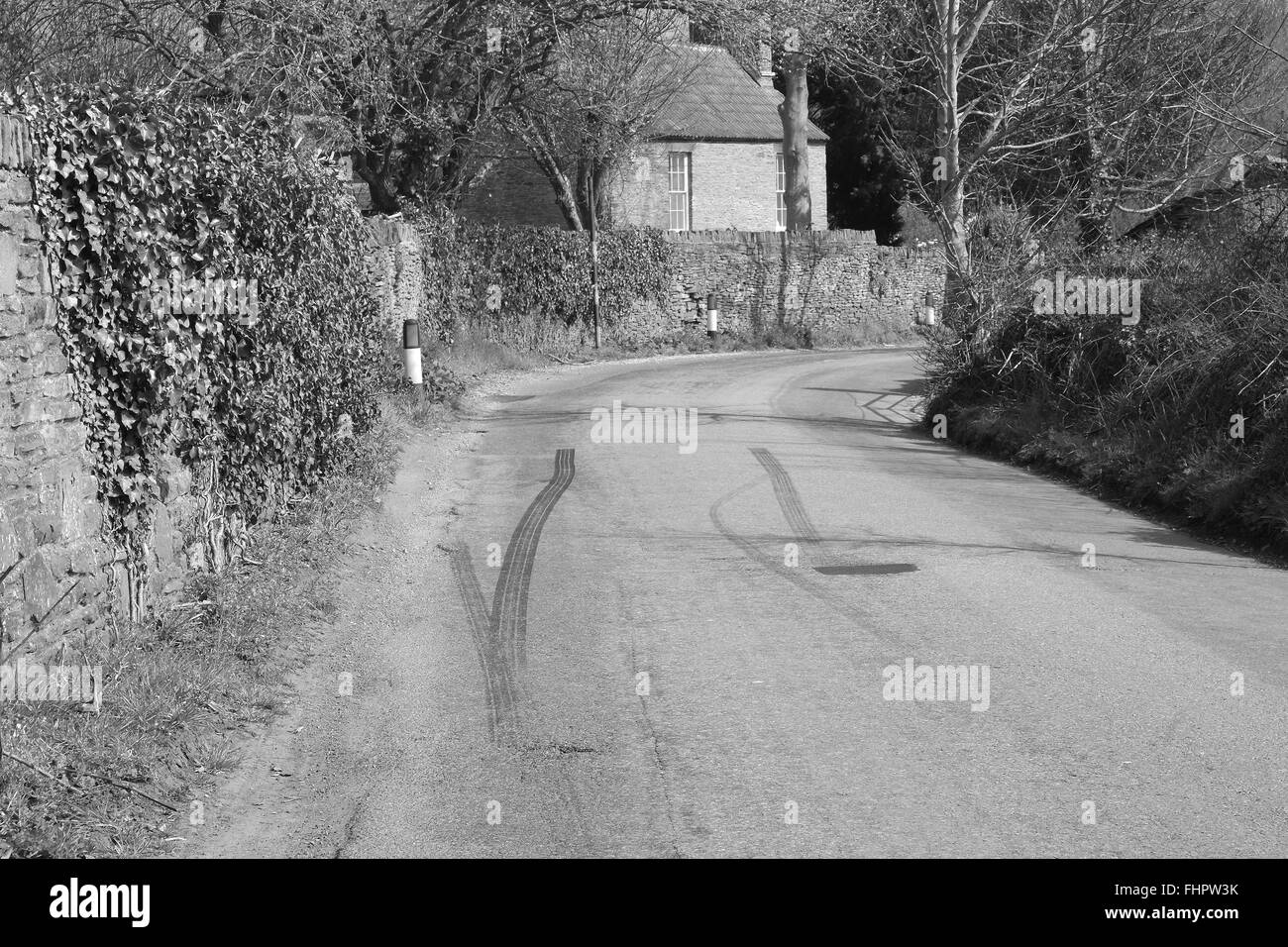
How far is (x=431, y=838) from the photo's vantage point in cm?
502

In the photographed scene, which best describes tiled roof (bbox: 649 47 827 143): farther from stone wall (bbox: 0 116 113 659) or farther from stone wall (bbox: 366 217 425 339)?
stone wall (bbox: 0 116 113 659)

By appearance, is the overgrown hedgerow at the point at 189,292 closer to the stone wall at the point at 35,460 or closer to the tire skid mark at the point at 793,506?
the stone wall at the point at 35,460

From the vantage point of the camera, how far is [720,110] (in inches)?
1618

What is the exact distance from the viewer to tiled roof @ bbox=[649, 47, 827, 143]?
3897 cm

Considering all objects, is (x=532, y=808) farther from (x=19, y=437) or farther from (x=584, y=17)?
(x=584, y=17)

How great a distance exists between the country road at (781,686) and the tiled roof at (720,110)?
2808 centimetres

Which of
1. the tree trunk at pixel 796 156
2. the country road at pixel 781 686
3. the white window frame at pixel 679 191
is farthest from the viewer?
the white window frame at pixel 679 191

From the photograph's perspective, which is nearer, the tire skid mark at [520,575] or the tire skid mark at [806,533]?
the tire skid mark at [520,575]

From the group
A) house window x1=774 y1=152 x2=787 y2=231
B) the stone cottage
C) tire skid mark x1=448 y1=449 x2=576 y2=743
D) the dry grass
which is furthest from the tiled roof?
the dry grass

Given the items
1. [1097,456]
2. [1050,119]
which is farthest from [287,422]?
[1050,119]

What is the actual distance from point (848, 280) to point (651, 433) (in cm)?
2161

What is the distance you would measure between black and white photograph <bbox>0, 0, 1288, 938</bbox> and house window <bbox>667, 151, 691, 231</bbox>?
58.9 feet

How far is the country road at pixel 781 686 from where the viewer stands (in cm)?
509

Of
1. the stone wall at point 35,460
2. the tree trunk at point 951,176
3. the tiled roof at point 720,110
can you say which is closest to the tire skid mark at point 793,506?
the stone wall at point 35,460
